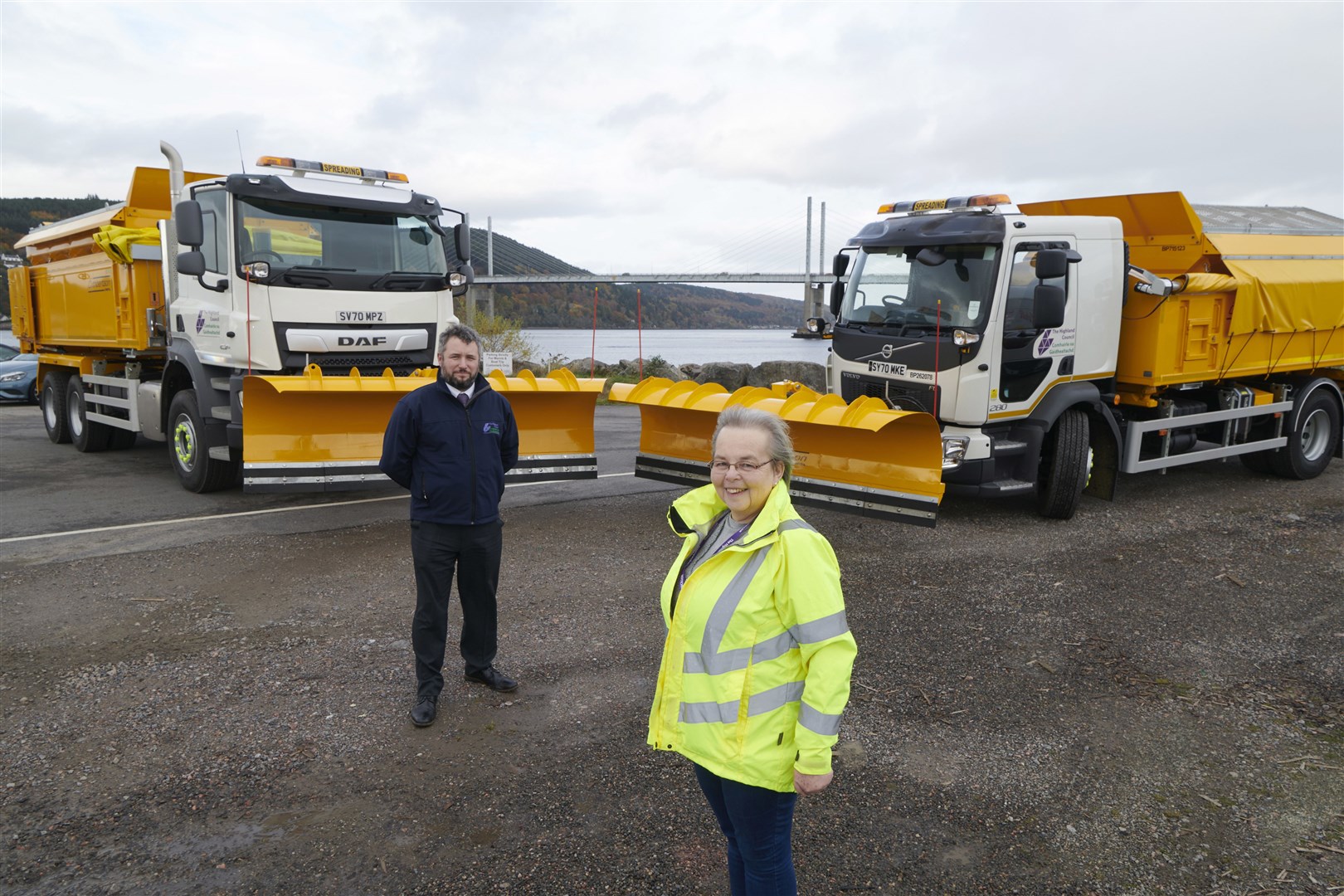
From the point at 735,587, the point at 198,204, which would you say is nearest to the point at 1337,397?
the point at 735,587

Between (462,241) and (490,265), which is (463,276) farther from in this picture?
(490,265)

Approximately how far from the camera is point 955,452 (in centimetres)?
761

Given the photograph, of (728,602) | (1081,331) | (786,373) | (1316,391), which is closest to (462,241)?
(1081,331)

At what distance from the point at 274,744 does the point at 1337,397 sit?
1178 cm

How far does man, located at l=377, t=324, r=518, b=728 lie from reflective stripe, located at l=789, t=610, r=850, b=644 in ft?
7.56

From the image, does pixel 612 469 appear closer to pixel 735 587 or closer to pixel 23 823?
pixel 23 823

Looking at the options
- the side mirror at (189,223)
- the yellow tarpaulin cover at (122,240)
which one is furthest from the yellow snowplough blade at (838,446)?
the yellow tarpaulin cover at (122,240)

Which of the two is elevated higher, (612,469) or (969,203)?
(969,203)

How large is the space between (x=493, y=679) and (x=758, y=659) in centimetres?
254

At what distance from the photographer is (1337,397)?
419 inches

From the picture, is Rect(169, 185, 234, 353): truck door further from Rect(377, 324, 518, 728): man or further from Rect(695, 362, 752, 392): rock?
Rect(695, 362, 752, 392): rock

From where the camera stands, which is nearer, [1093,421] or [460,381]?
[460,381]

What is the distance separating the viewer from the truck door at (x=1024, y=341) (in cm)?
765

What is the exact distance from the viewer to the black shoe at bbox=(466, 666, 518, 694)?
4492 millimetres
